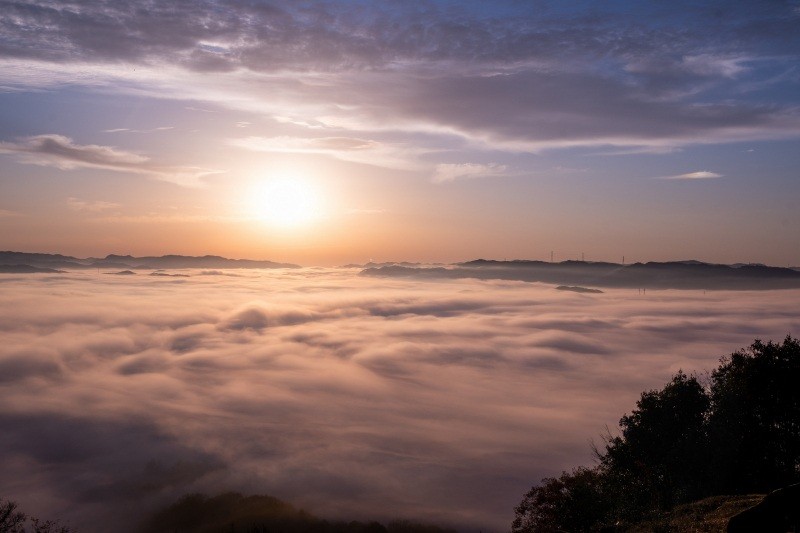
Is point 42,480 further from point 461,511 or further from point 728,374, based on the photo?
point 728,374

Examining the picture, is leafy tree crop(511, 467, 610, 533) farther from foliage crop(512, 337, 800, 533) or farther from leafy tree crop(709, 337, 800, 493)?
leafy tree crop(709, 337, 800, 493)

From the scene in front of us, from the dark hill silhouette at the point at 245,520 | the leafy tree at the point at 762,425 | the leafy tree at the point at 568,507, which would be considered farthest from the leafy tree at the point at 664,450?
the dark hill silhouette at the point at 245,520

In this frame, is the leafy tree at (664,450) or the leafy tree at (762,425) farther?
the leafy tree at (664,450)

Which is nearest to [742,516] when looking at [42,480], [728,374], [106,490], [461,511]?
[728,374]

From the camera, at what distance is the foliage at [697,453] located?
4719cm

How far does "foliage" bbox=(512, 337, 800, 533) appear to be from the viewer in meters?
47.2

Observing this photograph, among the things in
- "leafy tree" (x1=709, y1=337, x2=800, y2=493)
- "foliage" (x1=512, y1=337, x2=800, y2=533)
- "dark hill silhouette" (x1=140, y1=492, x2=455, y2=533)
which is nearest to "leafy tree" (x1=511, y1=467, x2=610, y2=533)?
"foliage" (x1=512, y1=337, x2=800, y2=533)

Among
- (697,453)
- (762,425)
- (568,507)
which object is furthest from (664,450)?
(568,507)

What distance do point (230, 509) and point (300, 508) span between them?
22.9 m

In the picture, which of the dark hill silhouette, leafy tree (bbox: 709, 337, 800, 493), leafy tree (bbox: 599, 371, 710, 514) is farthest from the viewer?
the dark hill silhouette

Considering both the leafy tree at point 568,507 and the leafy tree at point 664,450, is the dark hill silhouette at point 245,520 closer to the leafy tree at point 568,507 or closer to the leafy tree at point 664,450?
the leafy tree at point 664,450

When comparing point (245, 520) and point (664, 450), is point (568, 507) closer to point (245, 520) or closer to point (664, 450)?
point (664, 450)

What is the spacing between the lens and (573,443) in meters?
190

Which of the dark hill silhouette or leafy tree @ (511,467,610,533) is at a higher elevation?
leafy tree @ (511,467,610,533)
